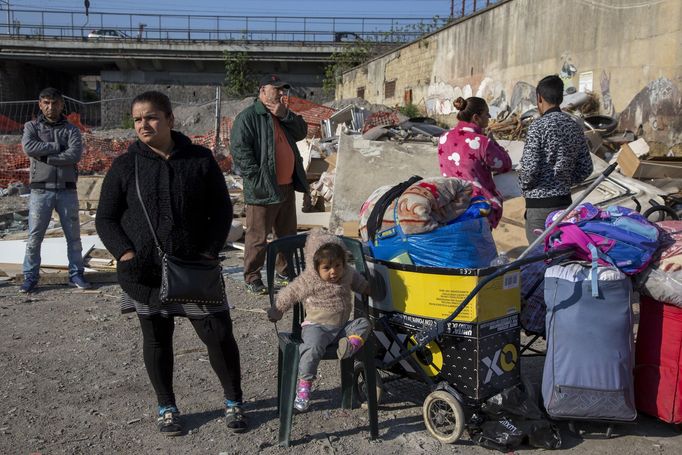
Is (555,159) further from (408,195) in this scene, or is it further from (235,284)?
(235,284)

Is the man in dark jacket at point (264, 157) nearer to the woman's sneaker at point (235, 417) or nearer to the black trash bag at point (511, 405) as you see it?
the woman's sneaker at point (235, 417)

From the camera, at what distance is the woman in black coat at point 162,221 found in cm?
334

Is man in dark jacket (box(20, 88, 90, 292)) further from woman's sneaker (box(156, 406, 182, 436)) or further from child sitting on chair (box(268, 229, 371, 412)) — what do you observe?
child sitting on chair (box(268, 229, 371, 412))

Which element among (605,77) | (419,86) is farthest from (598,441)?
(419,86)

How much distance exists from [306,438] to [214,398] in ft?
2.56

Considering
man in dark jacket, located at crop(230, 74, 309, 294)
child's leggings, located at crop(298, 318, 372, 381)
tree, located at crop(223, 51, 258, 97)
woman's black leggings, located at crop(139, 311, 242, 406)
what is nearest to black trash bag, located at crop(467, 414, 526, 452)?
child's leggings, located at crop(298, 318, 372, 381)

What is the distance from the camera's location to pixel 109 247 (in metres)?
3.33

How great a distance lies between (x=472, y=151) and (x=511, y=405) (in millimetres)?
2091

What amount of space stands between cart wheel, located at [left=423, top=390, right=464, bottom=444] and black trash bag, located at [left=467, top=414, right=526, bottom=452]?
97 mm

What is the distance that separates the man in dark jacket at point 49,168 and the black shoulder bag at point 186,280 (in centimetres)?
320

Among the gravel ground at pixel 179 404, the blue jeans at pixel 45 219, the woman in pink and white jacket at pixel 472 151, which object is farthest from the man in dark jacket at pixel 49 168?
the woman in pink and white jacket at pixel 472 151

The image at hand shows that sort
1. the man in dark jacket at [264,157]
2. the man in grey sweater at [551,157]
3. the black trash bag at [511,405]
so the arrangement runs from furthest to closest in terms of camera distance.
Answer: the man in dark jacket at [264,157] < the man in grey sweater at [551,157] < the black trash bag at [511,405]

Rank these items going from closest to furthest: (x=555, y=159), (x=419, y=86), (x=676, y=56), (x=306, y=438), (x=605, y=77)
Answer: (x=306, y=438) < (x=555, y=159) < (x=676, y=56) < (x=605, y=77) < (x=419, y=86)

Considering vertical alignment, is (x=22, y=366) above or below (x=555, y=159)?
below
